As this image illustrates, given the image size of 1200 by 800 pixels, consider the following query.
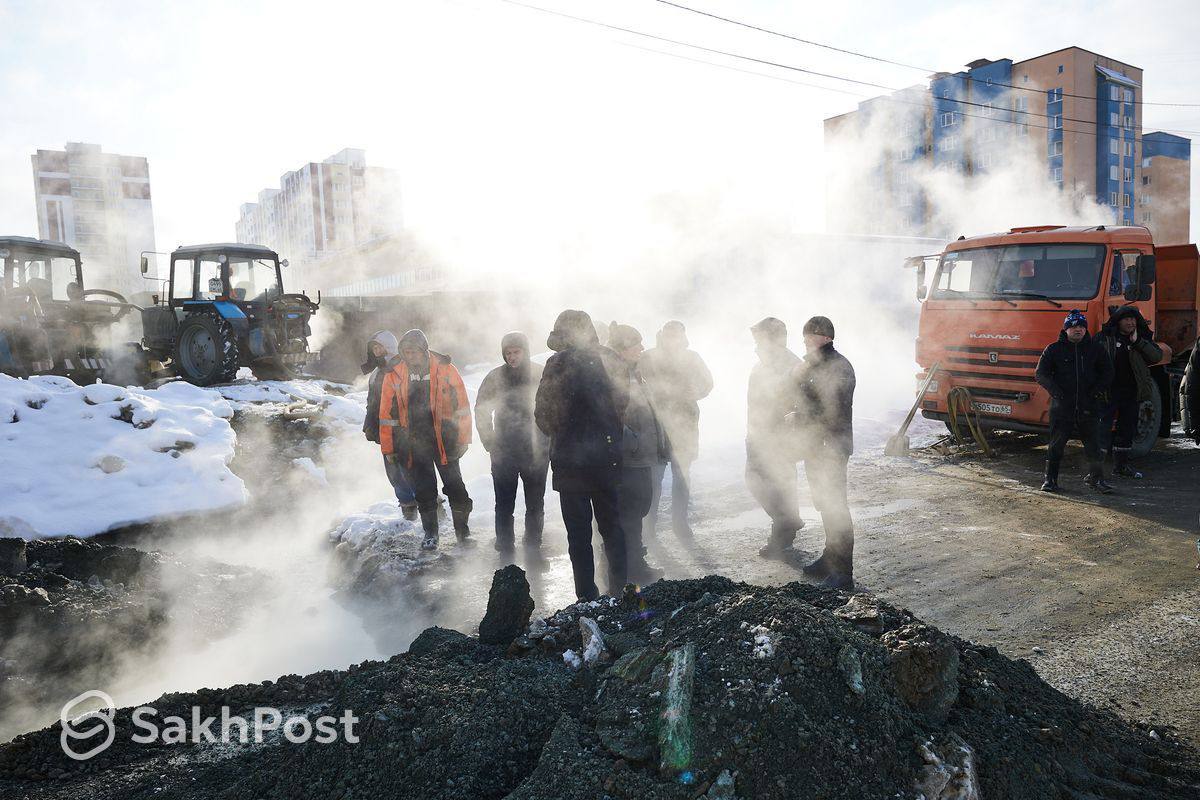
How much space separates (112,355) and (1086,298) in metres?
15.2

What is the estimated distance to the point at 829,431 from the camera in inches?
179

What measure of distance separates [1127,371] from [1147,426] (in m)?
1.26

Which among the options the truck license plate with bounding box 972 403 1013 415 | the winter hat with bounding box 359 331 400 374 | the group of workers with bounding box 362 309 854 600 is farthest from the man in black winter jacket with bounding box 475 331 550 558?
the truck license plate with bounding box 972 403 1013 415

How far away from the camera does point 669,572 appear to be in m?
5.12

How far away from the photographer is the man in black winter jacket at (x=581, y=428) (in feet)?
13.4

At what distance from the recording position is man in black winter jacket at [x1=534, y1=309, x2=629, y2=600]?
13.4 ft

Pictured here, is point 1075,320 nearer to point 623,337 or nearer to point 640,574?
point 623,337

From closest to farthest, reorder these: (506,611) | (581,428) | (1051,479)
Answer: (506,611), (581,428), (1051,479)

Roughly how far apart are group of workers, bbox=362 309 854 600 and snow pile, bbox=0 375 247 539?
207 centimetres

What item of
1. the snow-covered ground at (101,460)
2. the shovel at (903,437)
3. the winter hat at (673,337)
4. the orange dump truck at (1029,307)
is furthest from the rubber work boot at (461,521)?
the orange dump truck at (1029,307)

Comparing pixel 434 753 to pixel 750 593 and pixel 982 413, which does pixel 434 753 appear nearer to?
pixel 750 593

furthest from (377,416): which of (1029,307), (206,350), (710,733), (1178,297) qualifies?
(1178,297)

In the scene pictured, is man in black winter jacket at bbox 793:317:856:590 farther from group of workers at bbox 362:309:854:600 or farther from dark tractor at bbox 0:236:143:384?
dark tractor at bbox 0:236:143:384

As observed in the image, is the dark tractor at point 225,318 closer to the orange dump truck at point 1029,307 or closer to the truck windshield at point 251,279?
the truck windshield at point 251,279
